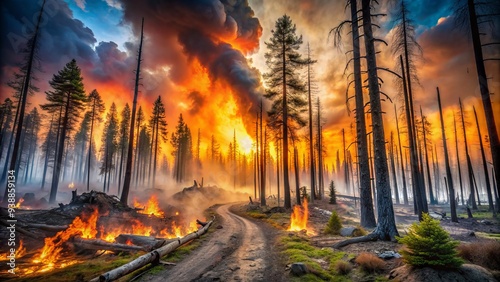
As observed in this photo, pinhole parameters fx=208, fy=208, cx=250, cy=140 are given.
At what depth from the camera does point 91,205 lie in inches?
610

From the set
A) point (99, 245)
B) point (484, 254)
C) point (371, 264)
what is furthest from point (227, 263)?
point (484, 254)

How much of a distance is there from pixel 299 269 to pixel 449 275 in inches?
135

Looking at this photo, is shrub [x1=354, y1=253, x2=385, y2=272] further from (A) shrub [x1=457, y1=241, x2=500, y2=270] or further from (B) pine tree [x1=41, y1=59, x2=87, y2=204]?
Answer: (B) pine tree [x1=41, y1=59, x2=87, y2=204]

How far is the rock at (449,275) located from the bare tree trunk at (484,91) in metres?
Result: 7.56

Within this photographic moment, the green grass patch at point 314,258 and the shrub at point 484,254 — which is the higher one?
the shrub at point 484,254

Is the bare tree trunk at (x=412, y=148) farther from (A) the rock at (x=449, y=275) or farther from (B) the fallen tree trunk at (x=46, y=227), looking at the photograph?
(B) the fallen tree trunk at (x=46, y=227)

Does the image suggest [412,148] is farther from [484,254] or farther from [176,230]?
[176,230]

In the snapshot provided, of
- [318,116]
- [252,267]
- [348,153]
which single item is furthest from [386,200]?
[348,153]

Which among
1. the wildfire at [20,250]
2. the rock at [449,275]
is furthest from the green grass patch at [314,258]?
the wildfire at [20,250]

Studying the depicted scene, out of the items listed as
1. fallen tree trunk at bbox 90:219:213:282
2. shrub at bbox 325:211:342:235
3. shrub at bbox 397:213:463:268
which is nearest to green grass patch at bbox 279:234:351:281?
shrub at bbox 397:213:463:268

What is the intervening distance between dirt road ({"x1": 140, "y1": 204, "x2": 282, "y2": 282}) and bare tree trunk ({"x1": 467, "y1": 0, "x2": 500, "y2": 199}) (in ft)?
36.0

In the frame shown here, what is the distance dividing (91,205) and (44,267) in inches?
310

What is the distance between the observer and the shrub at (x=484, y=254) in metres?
5.26

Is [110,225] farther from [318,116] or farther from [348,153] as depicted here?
[348,153]
